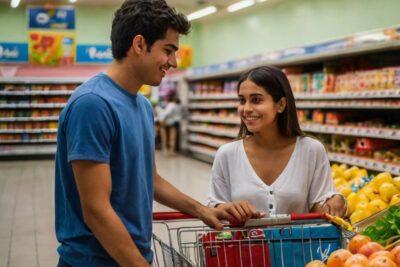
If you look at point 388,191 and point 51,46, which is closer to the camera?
point 388,191

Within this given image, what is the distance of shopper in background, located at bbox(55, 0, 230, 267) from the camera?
1491mm

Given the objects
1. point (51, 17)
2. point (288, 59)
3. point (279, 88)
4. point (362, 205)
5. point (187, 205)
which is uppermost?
point (51, 17)

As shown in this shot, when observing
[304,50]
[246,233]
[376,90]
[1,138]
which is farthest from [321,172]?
[1,138]

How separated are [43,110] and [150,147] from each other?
1334cm

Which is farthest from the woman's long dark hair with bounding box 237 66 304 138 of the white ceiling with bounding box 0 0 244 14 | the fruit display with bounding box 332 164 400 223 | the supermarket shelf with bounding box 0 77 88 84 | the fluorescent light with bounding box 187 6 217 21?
the white ceiling with bounding box 0 0 244 14

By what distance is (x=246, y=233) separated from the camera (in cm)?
200

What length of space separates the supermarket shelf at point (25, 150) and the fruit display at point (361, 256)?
13.0 m

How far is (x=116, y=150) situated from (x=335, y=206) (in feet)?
3.92

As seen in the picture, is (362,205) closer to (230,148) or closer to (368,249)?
(230,148)

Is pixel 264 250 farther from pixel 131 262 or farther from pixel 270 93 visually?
pixel 270 93

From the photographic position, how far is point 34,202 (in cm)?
782

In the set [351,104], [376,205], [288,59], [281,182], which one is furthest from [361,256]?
[288,59]

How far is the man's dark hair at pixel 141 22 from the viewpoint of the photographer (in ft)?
5.29

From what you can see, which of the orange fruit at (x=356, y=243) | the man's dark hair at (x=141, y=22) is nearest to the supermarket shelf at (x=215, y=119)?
the orange fruit at (x=356, y=243)
